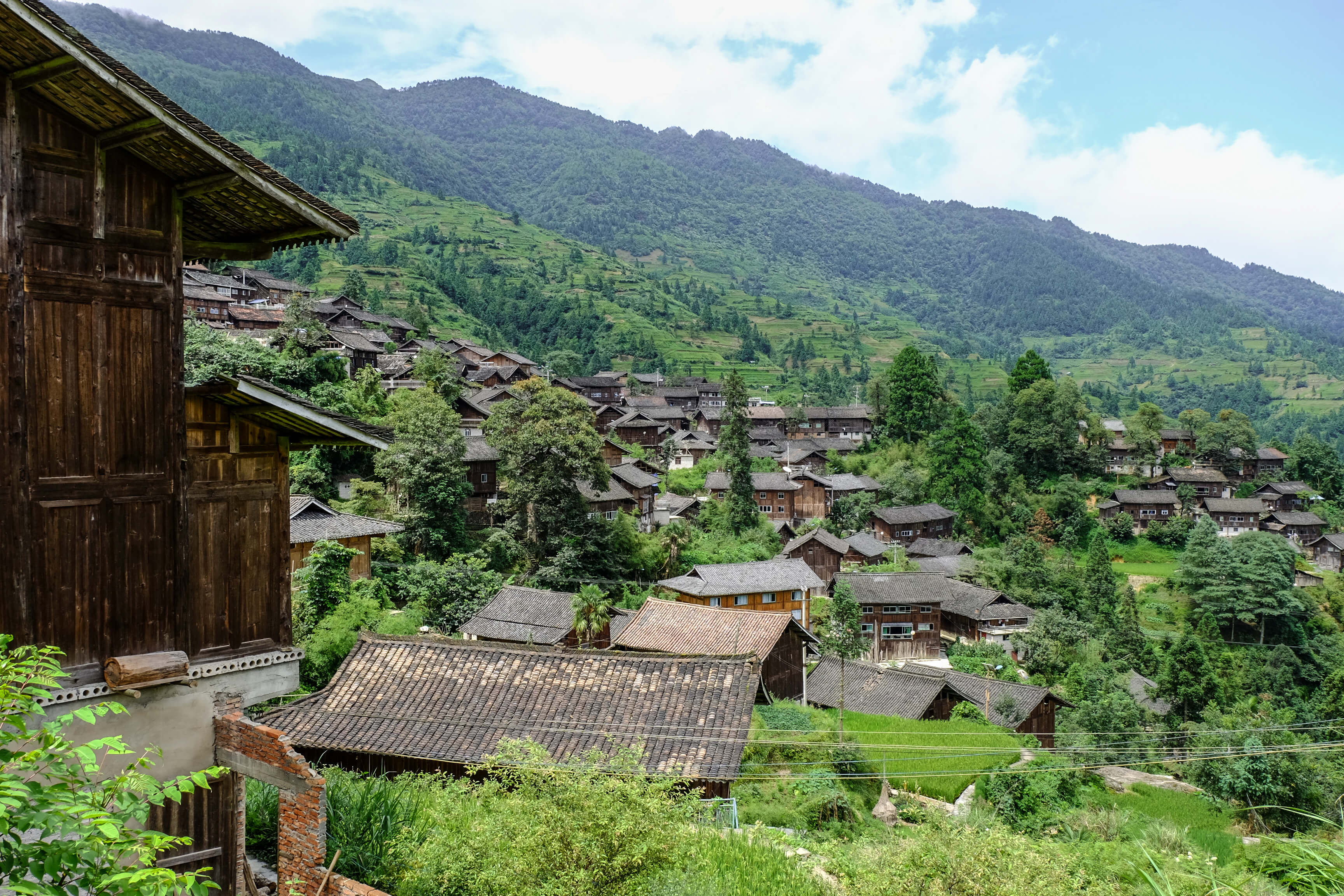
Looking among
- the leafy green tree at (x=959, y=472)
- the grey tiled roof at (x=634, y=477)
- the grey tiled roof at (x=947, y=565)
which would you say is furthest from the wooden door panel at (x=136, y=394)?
the leafy green tree at (x=959, y=472)

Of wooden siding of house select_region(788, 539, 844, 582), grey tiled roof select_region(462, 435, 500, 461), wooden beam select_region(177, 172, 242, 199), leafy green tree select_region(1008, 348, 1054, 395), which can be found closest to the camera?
wooden beam select_region(177, 172, 242, 199)

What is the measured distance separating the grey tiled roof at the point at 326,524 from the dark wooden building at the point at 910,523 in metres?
33.7

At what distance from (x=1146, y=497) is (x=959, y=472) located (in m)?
15.6

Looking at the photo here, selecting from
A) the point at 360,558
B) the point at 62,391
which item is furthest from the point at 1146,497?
the point at 62,391

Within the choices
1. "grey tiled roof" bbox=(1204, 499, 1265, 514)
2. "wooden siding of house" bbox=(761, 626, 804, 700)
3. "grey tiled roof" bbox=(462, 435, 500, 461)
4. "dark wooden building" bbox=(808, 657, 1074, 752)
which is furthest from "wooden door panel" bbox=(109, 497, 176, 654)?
"grey tiled roof" bbox=(1204, 499, 1265, 514)

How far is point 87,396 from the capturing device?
636 centimetres

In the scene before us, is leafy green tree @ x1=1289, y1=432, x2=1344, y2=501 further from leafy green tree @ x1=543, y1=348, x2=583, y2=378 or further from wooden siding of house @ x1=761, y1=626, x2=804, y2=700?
leafy green tree @ x1=543, y1=348, x2=583, y2=378

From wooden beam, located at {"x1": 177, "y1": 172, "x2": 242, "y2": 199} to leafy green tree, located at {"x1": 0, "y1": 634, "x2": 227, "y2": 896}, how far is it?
392 cm

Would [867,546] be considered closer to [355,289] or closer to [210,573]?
[210,573]

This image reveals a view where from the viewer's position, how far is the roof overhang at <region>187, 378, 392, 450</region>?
285 inches

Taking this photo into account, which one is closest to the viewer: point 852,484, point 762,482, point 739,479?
point 739,479

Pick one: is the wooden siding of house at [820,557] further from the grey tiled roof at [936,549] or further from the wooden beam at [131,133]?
the wooden beam at [131,133]

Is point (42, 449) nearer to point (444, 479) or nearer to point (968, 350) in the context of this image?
point (444, 479)

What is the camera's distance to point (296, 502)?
A: 29812 millimetres
